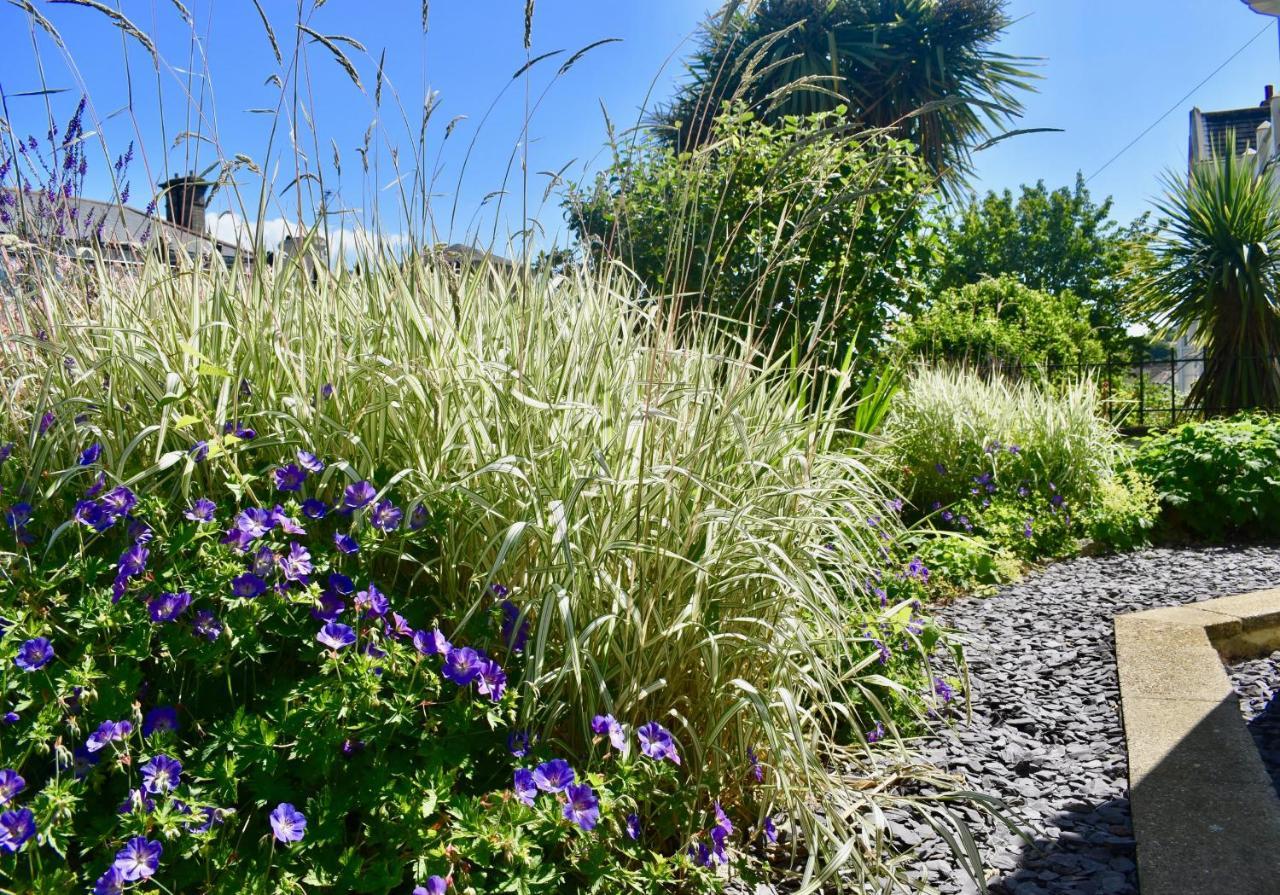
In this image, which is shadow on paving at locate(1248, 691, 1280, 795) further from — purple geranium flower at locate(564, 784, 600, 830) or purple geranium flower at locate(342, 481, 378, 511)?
purple geranium flower at locate(342, 481, 378, 511)

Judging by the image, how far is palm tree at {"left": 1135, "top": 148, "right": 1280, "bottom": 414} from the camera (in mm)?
9148

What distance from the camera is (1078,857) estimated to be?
6.34ft

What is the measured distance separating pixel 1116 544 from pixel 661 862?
15.3 ft

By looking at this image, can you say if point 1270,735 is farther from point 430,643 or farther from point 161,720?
point 161,720

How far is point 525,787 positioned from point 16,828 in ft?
2.28

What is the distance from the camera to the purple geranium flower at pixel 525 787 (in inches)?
54.1

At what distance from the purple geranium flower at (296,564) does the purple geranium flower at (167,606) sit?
0.15 metres

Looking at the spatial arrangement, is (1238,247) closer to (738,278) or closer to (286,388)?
(738,278)

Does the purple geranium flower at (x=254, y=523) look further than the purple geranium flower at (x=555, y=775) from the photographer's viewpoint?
Yes

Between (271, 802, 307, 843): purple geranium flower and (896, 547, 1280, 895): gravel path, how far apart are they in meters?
1.20

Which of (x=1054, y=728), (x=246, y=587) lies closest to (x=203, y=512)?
(x=246, y=587)

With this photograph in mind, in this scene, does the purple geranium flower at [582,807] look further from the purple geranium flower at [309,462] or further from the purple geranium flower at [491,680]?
the purple geranium flower at [309,462]

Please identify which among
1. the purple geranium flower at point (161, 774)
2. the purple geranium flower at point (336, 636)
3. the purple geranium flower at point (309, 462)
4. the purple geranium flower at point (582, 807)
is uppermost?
the purple geranium flower at point (309, 462)

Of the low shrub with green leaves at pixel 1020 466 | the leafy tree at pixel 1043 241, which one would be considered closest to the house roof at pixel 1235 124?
the leafy tree at pixel 1043 241
